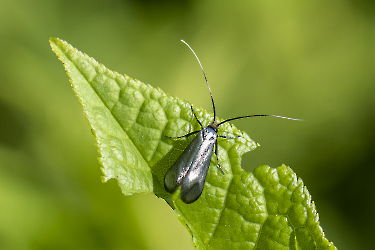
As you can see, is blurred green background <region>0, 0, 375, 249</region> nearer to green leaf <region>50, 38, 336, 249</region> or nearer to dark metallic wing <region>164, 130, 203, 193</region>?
dark metallic wing <region>164, 130, 203, 193</region>

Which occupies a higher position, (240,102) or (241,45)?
(241,45)

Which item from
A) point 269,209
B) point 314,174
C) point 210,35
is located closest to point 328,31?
point 210,35

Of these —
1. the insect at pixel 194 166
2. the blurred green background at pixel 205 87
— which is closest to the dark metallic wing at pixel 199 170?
the insect at pixel 194 166

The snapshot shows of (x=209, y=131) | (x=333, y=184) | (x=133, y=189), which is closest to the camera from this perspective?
(x=133, y=189)

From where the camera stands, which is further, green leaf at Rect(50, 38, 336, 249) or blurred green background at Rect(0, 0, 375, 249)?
blurred green background at Rect(0, 0, 375, 249)

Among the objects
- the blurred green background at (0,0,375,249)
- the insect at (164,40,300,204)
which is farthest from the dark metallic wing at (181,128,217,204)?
the blurred green background at (0,0,375,249)

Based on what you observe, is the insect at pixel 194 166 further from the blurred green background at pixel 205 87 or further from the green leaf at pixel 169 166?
the blurred green background at pixel 205 87

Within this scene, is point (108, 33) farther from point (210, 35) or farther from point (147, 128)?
point (147, 128)
